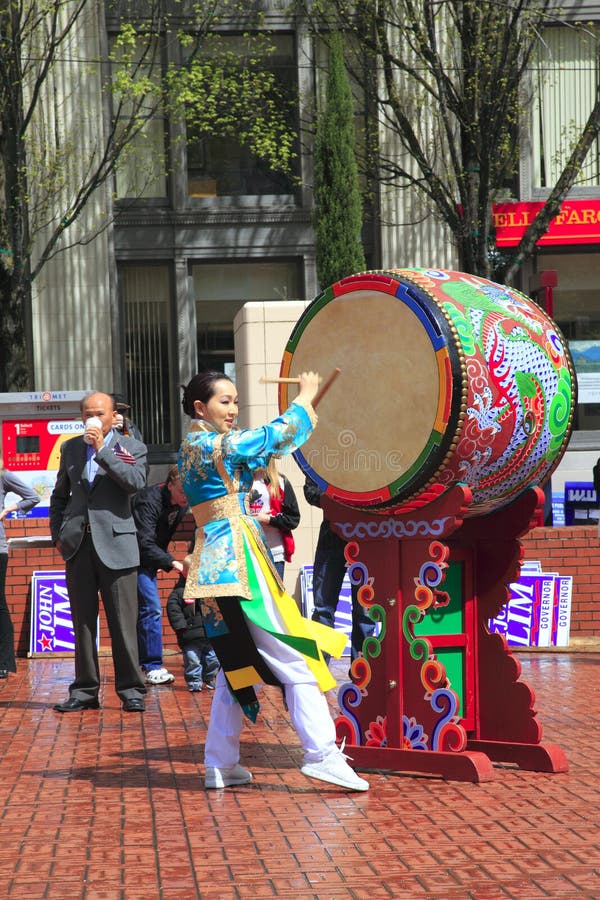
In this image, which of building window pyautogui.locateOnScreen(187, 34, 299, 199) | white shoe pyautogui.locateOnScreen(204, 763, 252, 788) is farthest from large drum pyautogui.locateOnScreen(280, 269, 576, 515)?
building window pyautogui.locateOnScreen(187, 34, 299, 199)

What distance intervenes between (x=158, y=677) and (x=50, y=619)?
7.18 feet

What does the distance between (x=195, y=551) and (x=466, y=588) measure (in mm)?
1483

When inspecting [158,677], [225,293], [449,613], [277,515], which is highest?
[225,293]

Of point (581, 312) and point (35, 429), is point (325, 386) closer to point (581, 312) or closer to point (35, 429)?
point (35, 429)

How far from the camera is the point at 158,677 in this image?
1022 centimetres

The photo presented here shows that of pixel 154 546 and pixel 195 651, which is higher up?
pixel 154 546

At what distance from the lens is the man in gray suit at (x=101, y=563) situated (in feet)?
29.2

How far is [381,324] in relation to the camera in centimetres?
662

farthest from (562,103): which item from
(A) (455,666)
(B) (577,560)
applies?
(A) (455,666)

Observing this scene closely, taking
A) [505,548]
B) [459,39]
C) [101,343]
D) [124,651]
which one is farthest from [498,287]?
[101,343]

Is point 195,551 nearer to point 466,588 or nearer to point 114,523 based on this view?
point 466,588

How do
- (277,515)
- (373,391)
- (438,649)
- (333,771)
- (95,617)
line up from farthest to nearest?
1. (277,515)
2. (95,617)
3. (438,649)
4. (373,391)
5. (333,771)

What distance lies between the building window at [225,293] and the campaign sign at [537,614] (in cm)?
1009

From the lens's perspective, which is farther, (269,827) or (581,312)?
(581,312)
